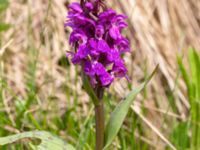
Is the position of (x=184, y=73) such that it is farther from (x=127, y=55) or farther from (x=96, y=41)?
(x=96, y=41)

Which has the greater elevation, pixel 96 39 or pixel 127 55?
pixel 96 39

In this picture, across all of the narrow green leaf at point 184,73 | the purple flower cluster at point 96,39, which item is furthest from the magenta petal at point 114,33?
the narrow green leaf at point 184,73

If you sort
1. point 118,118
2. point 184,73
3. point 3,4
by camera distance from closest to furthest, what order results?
point 118,118
point 184,73
point 3,4

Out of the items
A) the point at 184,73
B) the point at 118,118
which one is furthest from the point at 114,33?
the point at 184,73

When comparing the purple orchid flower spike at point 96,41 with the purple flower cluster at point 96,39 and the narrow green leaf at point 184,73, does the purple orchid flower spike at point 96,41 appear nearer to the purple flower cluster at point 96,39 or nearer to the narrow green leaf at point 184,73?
the purple flower cluster at point 96,39

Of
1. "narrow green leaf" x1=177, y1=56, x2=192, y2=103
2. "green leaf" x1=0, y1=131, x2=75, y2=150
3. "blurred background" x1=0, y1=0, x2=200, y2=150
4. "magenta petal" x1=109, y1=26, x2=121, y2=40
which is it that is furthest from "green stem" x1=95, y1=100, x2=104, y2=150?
"blurred background" x1=0, y1=0, x2=200, y2=150

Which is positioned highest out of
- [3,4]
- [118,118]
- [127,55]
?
[3,4]

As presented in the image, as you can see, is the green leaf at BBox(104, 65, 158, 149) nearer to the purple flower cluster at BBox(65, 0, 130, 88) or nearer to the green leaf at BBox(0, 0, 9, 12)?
the purple flower cluster at BBox(65, 0, 130, 88)

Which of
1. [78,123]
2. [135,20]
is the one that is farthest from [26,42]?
[78,123]
